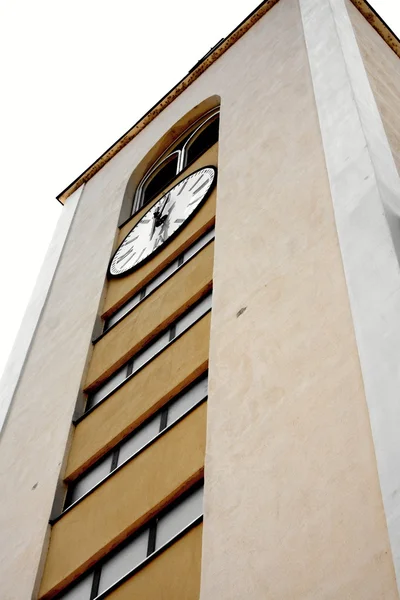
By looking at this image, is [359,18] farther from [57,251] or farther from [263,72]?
[57,251]

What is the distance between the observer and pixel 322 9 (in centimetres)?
1298

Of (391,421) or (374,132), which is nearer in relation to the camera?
(391,421)

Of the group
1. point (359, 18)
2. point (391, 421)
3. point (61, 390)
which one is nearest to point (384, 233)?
point (391, 421)

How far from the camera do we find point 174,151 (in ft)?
52.2

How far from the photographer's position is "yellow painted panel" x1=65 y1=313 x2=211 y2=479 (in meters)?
8.79

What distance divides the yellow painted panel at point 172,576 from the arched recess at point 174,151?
8672mm

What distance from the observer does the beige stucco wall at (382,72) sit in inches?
394

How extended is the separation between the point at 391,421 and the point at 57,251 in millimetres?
9912

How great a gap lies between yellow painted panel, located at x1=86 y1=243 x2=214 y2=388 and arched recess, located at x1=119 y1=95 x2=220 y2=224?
15.0 ft

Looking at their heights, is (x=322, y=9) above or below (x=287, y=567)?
above

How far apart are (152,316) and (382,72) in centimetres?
453

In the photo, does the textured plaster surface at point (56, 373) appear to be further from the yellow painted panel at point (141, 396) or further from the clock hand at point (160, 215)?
the clock hand at point (160, 215)

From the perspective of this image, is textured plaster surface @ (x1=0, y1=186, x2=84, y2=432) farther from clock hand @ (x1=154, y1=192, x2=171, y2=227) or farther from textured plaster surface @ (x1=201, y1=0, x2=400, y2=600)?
textured plaster surface @ (x1=201, y1=0, x2=400, y2=600)

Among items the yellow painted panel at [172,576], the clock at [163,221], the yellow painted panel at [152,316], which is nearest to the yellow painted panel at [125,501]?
the yellow painted panel at [172,576]
